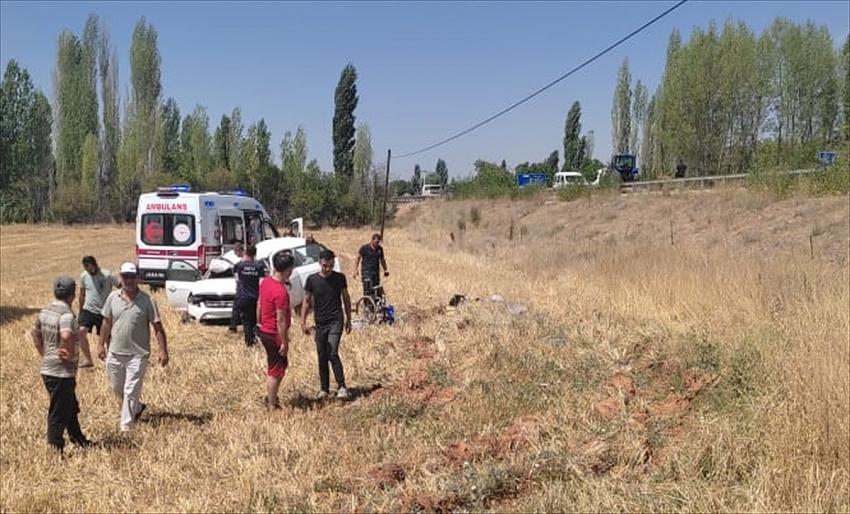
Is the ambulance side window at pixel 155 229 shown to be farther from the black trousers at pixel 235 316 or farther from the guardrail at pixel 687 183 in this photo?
the guardrail at pixel 687 183

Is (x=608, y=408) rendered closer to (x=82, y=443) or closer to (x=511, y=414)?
(x=511, y=414)

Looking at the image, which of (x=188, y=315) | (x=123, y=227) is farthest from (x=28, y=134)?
(x=188, y=315)

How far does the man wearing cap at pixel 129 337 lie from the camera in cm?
683

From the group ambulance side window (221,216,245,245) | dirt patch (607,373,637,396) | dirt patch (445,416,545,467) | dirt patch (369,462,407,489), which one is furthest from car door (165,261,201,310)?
dirt patch (369,462,407,489)

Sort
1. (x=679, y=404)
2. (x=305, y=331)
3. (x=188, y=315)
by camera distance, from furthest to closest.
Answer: (x=188, y=315) < (x=305, y=331) < (x=679, y=404)

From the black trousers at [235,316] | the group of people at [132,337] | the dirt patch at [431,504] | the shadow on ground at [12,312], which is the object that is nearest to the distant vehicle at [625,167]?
the shadow on ground at [12,312]

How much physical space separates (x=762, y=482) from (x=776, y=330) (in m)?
3.73

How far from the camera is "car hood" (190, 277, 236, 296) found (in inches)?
515

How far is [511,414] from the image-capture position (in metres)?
6.65

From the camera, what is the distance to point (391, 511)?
15.1 feet

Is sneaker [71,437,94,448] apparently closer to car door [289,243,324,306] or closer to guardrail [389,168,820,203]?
car door [289,243,324,306]

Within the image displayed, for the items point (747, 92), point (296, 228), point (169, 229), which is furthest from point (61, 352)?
point (747, 92)

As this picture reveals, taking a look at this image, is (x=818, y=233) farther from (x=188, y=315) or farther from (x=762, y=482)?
(x=762, y=482)

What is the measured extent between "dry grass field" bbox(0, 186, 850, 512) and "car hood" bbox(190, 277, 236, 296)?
0.68 m
